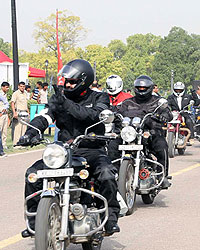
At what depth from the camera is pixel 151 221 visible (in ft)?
26.5

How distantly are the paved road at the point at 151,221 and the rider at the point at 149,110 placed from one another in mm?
576

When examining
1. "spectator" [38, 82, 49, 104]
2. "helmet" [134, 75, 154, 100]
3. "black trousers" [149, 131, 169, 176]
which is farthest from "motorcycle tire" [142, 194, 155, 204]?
"spectator" [38, 82, 49, 104]

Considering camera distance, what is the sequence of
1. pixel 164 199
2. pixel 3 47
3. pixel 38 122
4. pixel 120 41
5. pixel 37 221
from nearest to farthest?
pixel 37 221, pixel 38 122, pixel 164 199, pixel 3 47, pixel 120 41

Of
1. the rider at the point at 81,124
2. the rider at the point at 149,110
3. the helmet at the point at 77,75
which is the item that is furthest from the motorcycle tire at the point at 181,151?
the helmet at the point at 77,75

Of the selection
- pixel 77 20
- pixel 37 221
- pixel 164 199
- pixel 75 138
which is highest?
pixel 77 20

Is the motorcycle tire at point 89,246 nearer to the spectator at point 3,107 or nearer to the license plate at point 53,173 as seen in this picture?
the license plate at point 53,173

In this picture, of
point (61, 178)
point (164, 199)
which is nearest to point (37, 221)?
point (61, 178)

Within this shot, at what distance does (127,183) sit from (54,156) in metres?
3.41

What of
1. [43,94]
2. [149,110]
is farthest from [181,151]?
[149,110]

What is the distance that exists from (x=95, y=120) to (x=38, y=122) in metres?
0.52

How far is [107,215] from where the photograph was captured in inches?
226

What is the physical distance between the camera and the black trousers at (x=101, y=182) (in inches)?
230

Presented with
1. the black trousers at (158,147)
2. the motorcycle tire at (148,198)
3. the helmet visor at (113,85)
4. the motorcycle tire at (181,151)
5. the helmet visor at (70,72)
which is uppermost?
the helmet visor at (70,72)

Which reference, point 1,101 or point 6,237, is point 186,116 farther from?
point 6,237
